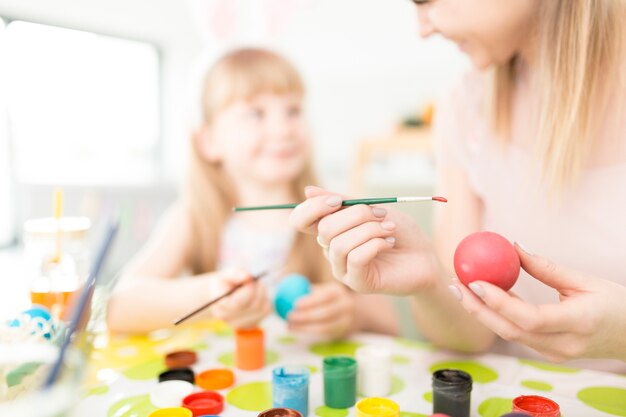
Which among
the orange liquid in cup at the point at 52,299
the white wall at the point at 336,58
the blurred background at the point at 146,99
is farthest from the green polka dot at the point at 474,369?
the white wall at the point at 336,58

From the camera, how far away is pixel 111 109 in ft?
10.8

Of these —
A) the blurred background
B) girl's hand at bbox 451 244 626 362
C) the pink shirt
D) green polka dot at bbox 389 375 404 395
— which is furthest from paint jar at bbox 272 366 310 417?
the blurred background

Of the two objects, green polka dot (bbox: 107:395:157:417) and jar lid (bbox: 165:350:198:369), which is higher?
jar lid (bbox: 165:350:198:369)

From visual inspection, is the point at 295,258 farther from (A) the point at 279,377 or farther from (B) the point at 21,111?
(B) the point at 21,111

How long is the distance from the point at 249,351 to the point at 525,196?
572 mm

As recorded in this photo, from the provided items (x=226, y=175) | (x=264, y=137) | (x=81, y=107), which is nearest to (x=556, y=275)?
(x=264, y=137)

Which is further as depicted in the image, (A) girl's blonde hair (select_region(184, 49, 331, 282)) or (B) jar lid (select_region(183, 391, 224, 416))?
(A) girl's blonde hair (select_region(184, 49, 331, 282))

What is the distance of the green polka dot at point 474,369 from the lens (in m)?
0.84

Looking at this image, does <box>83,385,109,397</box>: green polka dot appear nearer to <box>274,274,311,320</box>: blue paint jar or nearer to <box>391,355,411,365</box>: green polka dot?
<box>274,274,311,320</box>: blue paint jar

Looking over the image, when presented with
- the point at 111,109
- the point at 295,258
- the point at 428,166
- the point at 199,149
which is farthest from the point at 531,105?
the point at 111,109

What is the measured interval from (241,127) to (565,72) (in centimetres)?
75

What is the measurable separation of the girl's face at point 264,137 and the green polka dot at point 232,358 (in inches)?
20.1

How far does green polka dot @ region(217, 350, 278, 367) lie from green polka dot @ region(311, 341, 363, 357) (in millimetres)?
72

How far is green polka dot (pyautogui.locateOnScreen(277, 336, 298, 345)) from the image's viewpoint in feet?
3.36
